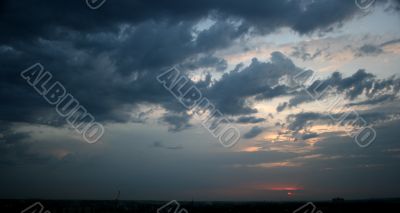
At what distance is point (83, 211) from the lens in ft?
405

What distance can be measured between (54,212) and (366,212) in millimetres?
110541

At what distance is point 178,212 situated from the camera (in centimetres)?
15125

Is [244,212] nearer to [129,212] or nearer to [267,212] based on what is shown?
[267,212]

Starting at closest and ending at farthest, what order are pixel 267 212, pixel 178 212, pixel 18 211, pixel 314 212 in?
pixel 18 211
pixel 314 212
pixel 267 212
pixel 178 212

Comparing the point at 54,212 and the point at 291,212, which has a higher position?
the point at 291,212

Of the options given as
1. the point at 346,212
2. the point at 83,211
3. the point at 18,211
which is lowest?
the point at 18,211

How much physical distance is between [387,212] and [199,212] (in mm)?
65772

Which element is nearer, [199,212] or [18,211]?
[18,211]

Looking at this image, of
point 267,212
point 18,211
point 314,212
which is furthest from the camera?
point 267,212

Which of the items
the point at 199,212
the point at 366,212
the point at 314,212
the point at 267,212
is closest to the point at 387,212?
the point at 366,212

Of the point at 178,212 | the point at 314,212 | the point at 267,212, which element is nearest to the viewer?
the point at 314,212

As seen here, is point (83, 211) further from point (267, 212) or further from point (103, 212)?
point (267, 212)

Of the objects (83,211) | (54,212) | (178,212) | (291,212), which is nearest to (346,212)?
(291,212)

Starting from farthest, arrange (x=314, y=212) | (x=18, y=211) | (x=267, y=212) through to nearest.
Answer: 1. (x=267, y=212)
2. (x=314, y=212)
3. (x=18, y=211)
